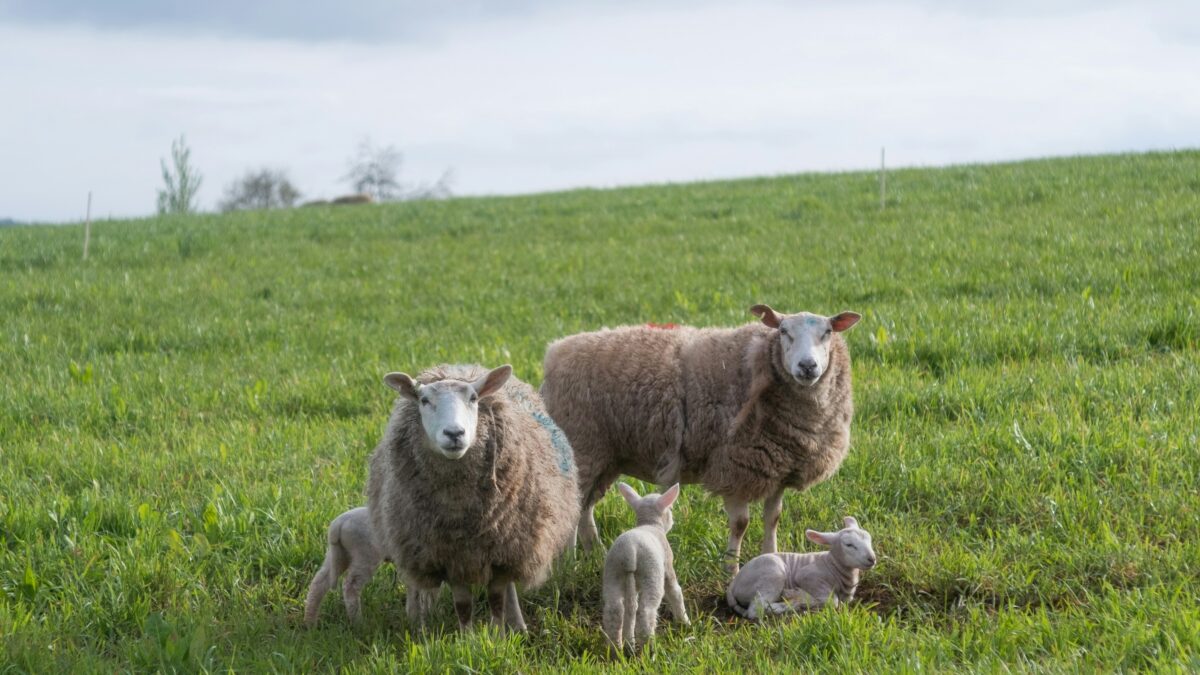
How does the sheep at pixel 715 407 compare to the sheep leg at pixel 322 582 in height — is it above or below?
above

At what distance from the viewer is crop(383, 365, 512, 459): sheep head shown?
4.13 meters

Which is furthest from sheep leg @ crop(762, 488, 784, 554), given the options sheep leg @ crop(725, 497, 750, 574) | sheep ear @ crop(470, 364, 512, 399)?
sheep ear @ crop(470, 364, 512, 399)

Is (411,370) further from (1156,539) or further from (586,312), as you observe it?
(1156,539)

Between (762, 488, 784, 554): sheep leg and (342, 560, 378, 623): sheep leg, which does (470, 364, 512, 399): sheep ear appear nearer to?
(342, 560, 378, 623): sheep leg

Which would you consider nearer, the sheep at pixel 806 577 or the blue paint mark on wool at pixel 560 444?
the sheep at pixel 806 577

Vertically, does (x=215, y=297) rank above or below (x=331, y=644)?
above

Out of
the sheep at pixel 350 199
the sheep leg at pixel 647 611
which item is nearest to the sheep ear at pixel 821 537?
the sheep leg at pixel 647 611

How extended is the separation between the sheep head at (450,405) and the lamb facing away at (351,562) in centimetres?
72

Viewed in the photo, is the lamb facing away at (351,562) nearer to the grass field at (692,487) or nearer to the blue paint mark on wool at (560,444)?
the grass field at (692,487)

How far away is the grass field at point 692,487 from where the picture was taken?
14.9 feet

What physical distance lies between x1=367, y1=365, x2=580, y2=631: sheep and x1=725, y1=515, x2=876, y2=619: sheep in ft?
2.87

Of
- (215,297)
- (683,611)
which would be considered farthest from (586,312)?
(683,611)

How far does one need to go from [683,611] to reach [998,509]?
1.80m

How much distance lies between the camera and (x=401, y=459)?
466 centimetres
